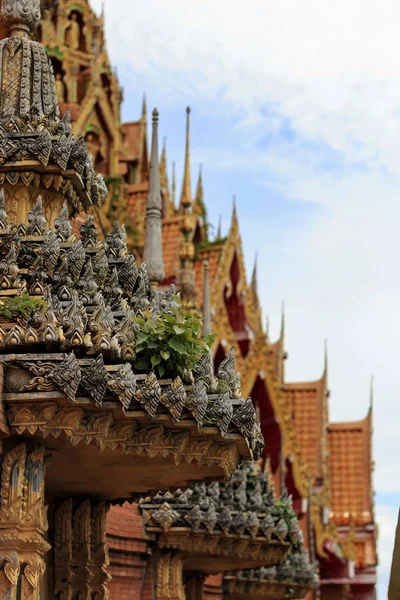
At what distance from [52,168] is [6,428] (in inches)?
103

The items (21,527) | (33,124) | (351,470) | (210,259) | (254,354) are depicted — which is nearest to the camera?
(21,527)

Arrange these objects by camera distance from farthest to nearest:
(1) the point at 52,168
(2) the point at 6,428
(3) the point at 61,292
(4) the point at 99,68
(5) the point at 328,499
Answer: (5) the point at 328,499 < (4) the point at 99,68 < (1) the point at 52,168 < (3) the point at 61,292 < (2) the point at 6,428

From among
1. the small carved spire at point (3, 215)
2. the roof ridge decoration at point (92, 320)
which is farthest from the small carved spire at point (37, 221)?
the small carved spire at point (3, 215)

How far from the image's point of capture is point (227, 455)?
10.7 meters

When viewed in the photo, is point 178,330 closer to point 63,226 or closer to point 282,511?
point 63,226

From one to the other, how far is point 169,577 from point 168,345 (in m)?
8.30

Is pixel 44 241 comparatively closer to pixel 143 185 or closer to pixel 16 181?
pixel 16 181

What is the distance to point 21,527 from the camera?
9641mm

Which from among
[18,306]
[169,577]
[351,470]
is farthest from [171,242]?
[18,306]

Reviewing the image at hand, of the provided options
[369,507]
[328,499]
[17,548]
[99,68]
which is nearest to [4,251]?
[17,548]

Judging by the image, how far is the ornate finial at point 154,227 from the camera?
19.4 metres

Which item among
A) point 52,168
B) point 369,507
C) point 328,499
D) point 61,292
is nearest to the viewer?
point 61,292

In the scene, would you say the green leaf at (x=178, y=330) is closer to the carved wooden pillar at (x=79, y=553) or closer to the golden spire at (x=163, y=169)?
the carved wooden pillar at (x=79, y=553)

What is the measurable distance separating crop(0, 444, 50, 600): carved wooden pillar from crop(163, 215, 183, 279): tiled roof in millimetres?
19633
